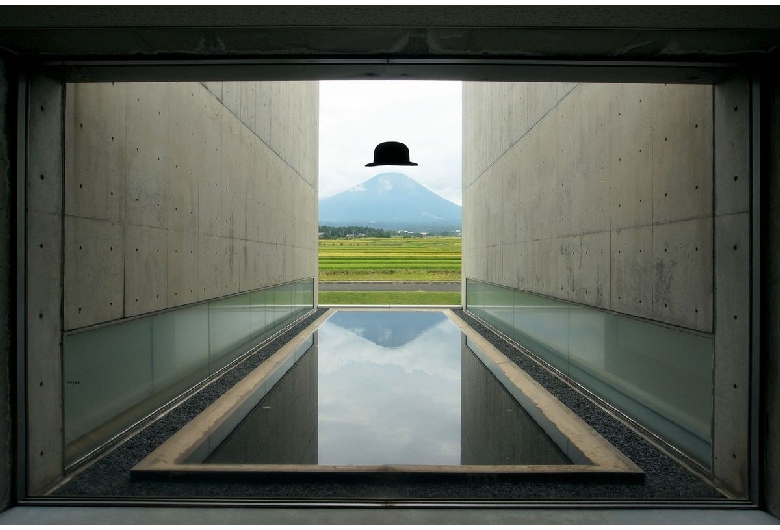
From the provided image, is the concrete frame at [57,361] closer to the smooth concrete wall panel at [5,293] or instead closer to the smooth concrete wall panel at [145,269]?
the smooth concrete wall panel at [5,293]

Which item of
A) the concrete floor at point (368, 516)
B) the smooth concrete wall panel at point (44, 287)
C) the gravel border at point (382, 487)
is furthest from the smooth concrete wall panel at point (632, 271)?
the smooth concrete wall panel at point (44, 287)

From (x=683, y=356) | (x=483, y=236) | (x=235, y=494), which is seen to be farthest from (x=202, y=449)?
(x=483, y=236)

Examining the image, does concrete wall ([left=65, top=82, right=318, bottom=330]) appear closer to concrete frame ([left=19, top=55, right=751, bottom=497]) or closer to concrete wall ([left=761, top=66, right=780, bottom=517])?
concrete frame ([left=19, top=55, right=751, bottom=497])

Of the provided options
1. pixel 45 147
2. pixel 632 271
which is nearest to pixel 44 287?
pixel 45 147

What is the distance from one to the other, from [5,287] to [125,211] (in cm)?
174

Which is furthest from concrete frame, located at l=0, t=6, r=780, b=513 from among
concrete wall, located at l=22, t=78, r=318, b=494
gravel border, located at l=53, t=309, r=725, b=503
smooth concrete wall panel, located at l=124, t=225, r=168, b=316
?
smooth concrete wall panel, located at l=124, t=225, r=168, b=316

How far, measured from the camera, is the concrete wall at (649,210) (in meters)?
3.66

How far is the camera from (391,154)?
20.1 feet

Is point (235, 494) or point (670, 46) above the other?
point (670, 46)

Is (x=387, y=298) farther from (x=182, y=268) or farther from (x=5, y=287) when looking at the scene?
(x=5, y=287)

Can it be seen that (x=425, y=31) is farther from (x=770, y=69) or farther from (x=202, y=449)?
(x=202, y=449)

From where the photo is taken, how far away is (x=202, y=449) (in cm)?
465

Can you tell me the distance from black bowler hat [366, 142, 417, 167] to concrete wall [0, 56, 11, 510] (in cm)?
361

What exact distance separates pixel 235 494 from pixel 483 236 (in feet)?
37.1
